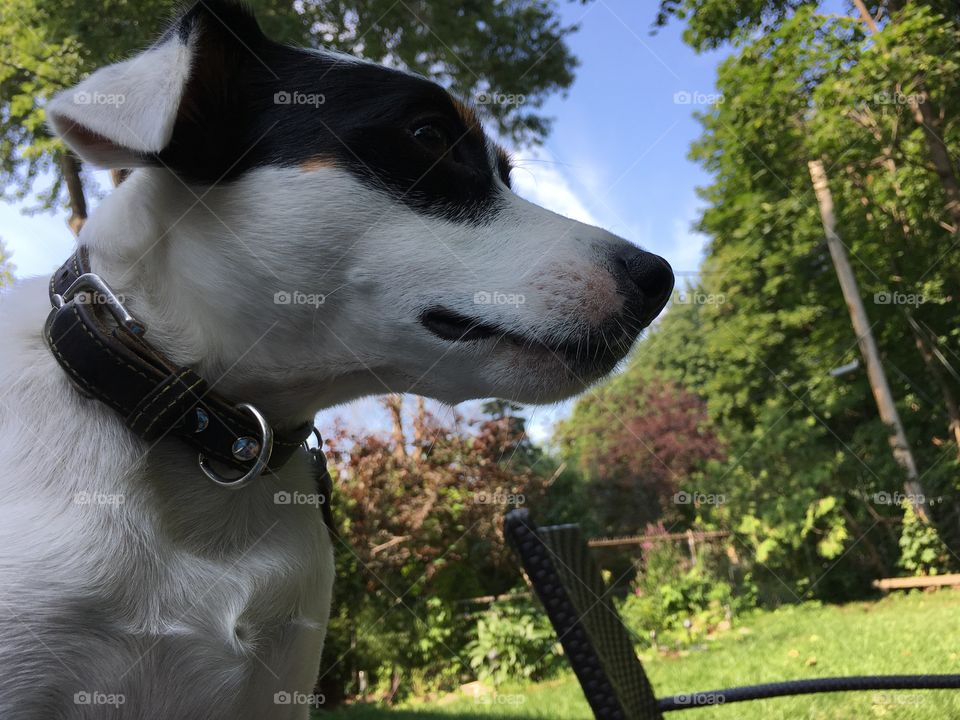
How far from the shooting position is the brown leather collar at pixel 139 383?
118cm

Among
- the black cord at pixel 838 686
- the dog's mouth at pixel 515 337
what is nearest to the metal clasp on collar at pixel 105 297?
the dog's mouth at pixel 515 337

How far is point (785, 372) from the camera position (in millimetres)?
10320

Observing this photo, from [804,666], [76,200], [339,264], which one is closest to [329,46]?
[76,200]

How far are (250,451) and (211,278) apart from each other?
33cm

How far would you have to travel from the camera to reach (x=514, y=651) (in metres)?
6.65

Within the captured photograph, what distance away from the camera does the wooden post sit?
831cm

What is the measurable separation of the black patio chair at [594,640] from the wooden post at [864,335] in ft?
25.3

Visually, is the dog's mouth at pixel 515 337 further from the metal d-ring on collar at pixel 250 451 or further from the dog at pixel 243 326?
the metal d-ring on collar at pixel 250 451

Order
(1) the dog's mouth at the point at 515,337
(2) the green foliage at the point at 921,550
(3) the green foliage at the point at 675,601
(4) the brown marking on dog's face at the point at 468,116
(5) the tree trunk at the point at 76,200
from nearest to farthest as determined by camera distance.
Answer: (1) the dog's mouth at the point at 515,337
(4) the brown marking on dog's face at the point at 468,116
(5) the tree trunk at the point at 76,200
(3) the green foliage at the point at 675,601
(2) the green foliage at the point at 921,550

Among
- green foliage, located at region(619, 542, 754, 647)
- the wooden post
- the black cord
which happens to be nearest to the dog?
the black cord

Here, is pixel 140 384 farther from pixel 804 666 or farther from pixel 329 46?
pixel 804 666

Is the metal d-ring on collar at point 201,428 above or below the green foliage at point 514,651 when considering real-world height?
above

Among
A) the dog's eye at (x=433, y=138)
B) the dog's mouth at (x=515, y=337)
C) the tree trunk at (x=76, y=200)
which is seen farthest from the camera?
the tree trunk at (x=76, y=200)

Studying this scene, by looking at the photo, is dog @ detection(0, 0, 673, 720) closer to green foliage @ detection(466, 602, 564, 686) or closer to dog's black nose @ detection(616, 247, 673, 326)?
dog's black nose @ detection(616, 247, 673, 326)
